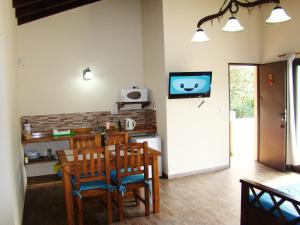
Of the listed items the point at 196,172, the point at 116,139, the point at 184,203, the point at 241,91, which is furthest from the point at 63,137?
the point at 241,91

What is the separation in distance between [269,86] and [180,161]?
2227 mm

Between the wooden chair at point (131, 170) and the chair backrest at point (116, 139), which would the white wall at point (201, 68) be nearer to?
the chair backrest at point (116, 139)

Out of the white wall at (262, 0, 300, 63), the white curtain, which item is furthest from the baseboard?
the white wall at (262, 0, 300, 63)

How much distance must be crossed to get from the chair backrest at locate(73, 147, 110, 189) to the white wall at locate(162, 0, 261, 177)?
1.92 meters

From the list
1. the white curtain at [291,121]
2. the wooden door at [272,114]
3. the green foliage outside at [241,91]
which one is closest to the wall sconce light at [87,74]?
the wooden door at [272,114]

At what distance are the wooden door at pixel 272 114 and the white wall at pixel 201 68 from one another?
522 mm

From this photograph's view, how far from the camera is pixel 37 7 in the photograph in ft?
14.2

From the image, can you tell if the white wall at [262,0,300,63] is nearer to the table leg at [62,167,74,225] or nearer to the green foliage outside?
the green foliage outside

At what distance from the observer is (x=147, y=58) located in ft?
18.6

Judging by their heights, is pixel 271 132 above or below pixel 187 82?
below

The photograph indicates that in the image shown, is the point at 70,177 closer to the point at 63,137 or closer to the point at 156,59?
the point at 63,137

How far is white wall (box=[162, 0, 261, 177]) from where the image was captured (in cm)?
503

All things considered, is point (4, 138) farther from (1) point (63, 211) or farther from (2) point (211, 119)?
(2) point (211, 119)

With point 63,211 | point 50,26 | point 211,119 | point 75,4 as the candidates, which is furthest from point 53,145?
point 211,119
